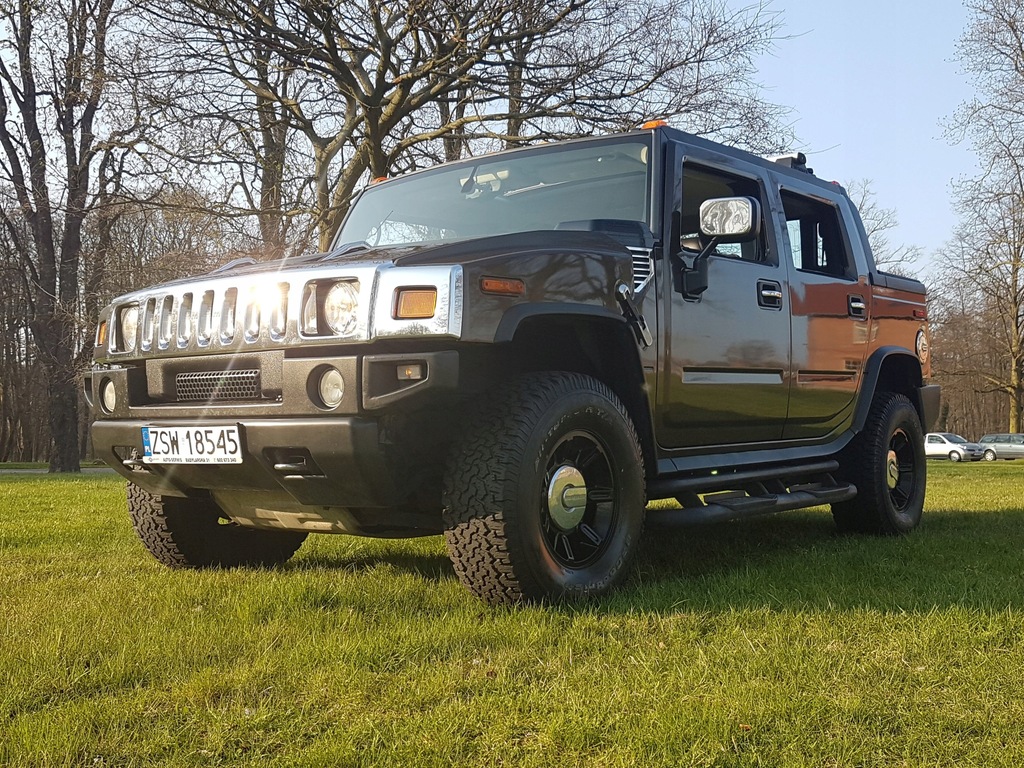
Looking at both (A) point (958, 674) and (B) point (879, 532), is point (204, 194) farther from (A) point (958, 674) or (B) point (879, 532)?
(A) point (958, 674)

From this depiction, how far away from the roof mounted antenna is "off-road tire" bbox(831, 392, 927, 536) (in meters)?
1.51

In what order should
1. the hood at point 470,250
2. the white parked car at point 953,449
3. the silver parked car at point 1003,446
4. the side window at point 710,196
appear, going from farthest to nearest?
1. the white parked car at point 953,449
2. the silver parked car at point 1003,446
3. the side window at point 710,196
4. the hood at point 470,250

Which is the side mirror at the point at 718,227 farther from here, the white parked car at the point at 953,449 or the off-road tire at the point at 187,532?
the white parked car at the point at 953,449

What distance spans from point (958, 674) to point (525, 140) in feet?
33.8

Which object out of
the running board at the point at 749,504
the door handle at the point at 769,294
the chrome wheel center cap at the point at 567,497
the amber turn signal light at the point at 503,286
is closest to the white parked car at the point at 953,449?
the running board at the point at 749,504

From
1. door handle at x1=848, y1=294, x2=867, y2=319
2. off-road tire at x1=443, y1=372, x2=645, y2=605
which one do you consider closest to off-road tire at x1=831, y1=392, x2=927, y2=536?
door handle at x1=848, y1=294, x2=867, y2=319

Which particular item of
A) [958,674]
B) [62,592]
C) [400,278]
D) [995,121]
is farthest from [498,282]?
[995,121]

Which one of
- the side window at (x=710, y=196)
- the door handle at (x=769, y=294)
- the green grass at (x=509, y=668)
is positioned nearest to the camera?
the green grass at (x=509, y=668)

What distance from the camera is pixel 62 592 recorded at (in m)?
3.82

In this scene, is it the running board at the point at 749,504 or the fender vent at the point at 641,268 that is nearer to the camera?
the fender vent at the point at 641,268

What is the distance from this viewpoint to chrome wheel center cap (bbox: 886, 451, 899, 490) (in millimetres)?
5874

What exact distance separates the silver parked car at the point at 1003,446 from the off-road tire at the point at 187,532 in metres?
36.8

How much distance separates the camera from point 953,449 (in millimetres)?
39625

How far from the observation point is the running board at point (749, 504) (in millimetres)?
4043
